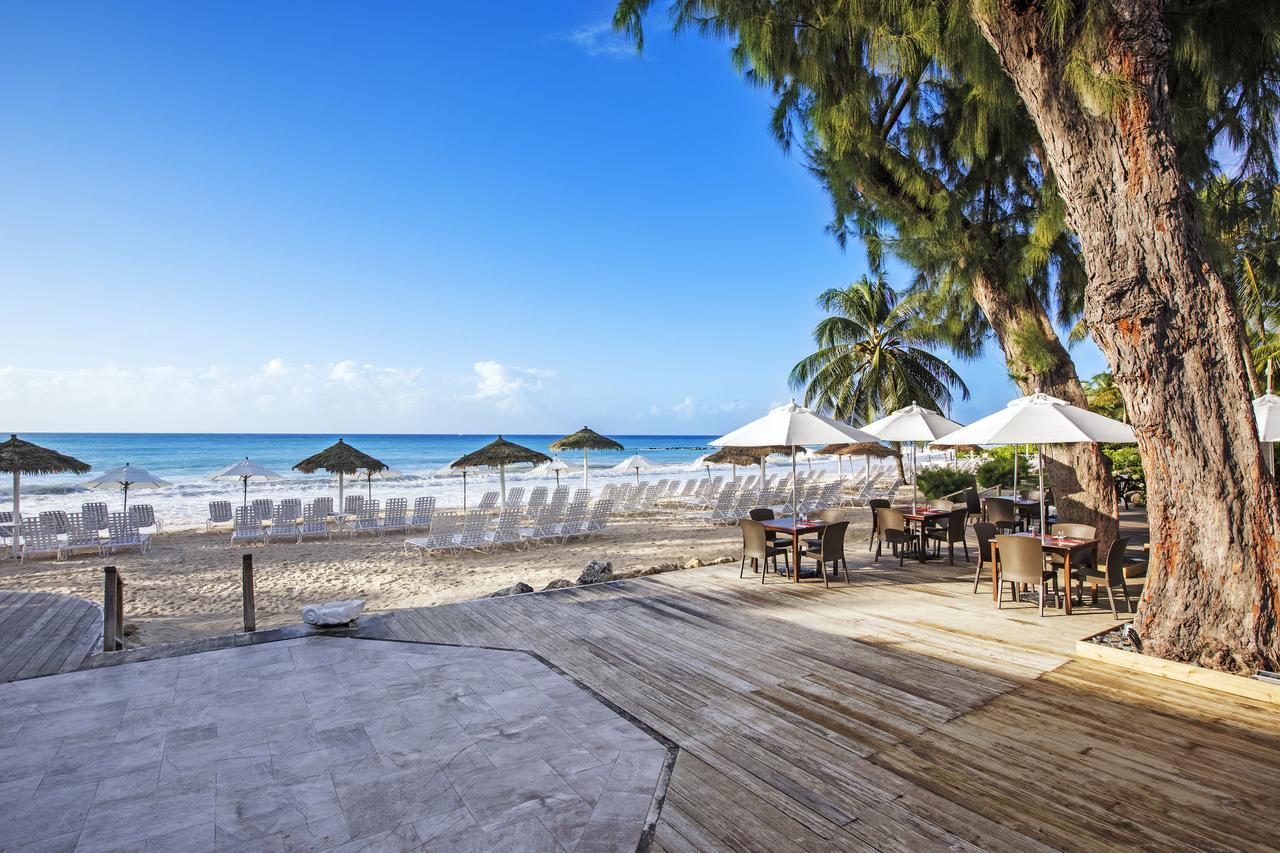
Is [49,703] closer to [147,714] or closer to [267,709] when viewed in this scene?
[147,714]

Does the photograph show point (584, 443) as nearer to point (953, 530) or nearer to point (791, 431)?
point (791, 431)

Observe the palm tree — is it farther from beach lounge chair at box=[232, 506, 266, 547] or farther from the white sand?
beach lounge chair at box=[232, 506, 266, 547]

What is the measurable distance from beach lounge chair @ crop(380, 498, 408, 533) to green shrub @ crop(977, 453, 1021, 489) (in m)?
14.9

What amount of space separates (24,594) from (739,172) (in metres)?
23.4

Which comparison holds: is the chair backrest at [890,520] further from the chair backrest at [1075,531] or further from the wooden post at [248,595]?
the wooden post at [248,595]

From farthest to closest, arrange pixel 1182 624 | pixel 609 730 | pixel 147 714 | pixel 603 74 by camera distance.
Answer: pixel 603 74, pixel 1182 624, pixel 147 714, pixel 609 730

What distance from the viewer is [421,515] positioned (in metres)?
14.5

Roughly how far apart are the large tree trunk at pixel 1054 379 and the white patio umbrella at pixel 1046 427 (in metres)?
1.79

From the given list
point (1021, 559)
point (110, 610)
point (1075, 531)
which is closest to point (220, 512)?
point (110, 610)

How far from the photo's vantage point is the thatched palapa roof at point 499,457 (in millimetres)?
14984

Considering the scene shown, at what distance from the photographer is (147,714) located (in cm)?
369

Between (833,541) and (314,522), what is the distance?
11.9 meters

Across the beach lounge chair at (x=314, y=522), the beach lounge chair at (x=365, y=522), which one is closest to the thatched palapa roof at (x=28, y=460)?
the beach lounge chair at (x=314, y=522)

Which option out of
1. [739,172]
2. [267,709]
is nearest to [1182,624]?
[267,709]
